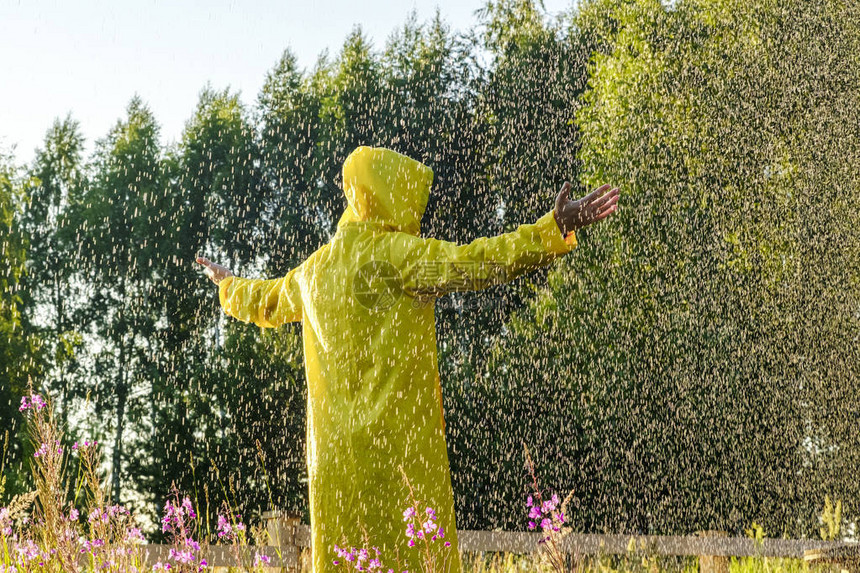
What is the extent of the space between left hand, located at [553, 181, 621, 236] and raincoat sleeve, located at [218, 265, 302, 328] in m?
1.25

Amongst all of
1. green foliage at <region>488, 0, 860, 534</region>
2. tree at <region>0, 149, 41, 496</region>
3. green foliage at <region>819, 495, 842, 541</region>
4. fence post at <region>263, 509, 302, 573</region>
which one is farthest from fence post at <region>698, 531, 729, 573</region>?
tree at <region>0, 149, 41, 496</region>

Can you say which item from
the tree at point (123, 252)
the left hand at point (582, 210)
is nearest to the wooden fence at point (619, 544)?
the left hand at point (582, 210)

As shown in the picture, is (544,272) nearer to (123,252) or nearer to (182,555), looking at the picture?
(123,252)

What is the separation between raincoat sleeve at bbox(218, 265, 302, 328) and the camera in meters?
3.62

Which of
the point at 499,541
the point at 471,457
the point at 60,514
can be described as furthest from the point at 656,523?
the point at 60,514

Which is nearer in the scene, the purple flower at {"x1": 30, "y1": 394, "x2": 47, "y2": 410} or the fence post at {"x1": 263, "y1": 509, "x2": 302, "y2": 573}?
the purple flower at {"x1": 30, "y1": 394, "x2": 47, "y2": 410}

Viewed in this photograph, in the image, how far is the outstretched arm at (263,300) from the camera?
3596 mm

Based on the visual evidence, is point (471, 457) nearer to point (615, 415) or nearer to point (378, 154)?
point (615, 415)

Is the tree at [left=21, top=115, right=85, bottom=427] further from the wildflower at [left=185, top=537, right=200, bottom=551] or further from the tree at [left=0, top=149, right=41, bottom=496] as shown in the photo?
the wildflower at [left=185, top=537, right=200, bottom=551]

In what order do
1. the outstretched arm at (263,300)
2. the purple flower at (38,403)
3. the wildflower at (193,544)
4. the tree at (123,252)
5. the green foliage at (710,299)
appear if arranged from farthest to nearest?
1. the tree at (123,252)
2. the green foliage at (710,299)
3. the outstretched arm at (263,300)
4. the wildflower at (193,544)
5. the purple flower at (38,403)

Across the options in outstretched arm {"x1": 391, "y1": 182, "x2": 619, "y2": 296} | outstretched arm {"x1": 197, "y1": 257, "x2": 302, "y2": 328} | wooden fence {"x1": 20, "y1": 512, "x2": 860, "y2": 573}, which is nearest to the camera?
outstretched arm {"x1": 391, "y1": 182, "x2": 619, "y2": 296}

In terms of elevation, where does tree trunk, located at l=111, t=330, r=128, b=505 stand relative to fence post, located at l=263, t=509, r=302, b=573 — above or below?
above

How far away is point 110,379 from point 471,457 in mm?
6526

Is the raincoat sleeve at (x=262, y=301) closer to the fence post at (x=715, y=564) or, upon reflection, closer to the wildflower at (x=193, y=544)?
the wildflower at (x=193, y=544)
